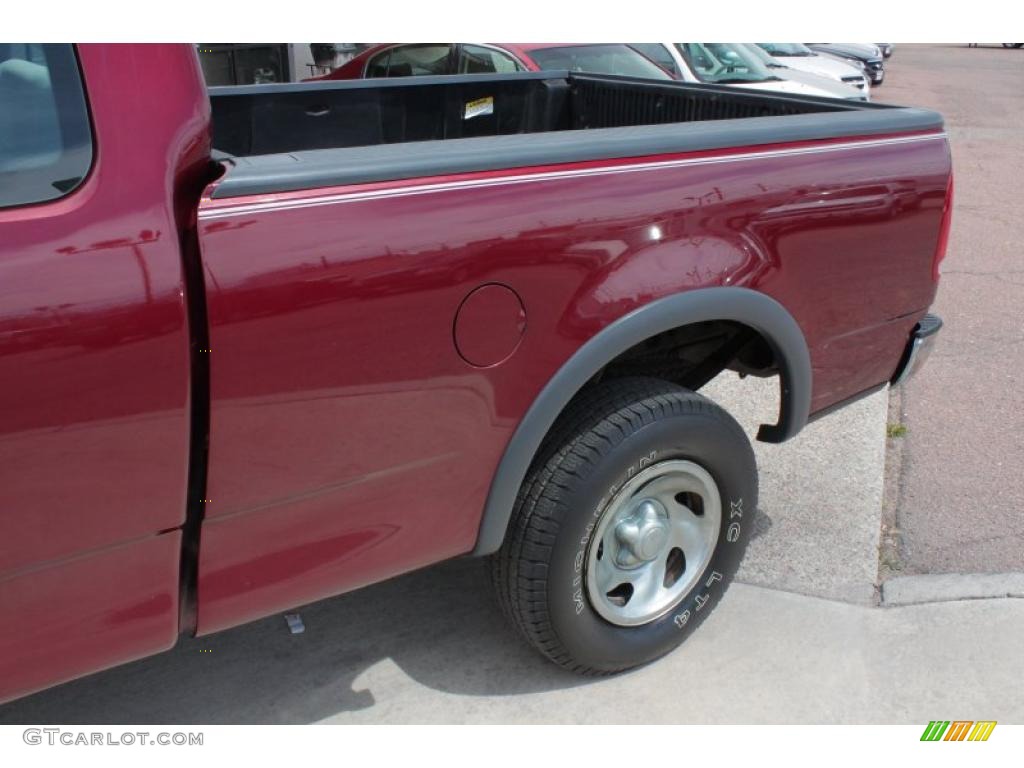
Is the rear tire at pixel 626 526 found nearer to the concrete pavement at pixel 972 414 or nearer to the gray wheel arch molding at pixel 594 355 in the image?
the gray wheel arch molding at pixel 594 355

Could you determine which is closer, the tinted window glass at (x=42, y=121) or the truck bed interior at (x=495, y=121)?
the tinted window glass at (x=42, y=121)

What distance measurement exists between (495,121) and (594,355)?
231cm

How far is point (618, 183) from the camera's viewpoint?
241 cm

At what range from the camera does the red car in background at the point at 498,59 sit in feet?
25.6

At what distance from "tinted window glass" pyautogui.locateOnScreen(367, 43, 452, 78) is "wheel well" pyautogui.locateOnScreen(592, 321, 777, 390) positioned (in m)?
5.84

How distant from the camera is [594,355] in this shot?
2.44 m

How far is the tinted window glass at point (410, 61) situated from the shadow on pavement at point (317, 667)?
6.01 meters

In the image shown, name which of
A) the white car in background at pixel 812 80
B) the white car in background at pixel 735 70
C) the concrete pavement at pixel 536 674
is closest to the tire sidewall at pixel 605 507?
the concrete pavement at pixel 536 674

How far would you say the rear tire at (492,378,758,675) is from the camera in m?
2.59

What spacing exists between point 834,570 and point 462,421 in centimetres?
175

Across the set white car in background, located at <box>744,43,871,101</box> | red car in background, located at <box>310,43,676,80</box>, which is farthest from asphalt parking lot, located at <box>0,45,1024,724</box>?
white car in background, located at <box>744,43,871,101</box>

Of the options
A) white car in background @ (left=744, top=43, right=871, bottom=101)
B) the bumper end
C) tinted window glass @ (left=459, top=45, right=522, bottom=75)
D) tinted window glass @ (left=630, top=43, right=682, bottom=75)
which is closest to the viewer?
the bumper end

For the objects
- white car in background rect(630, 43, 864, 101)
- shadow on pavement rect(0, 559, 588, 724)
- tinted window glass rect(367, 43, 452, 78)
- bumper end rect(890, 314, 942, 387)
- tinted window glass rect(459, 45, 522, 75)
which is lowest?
shadow on pavement rect(0, 559, 588, 724)

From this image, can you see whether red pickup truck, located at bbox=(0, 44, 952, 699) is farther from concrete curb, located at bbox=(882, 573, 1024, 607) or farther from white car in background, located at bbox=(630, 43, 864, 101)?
white car in background, located at bbox=(630, 43, 864, 101)
